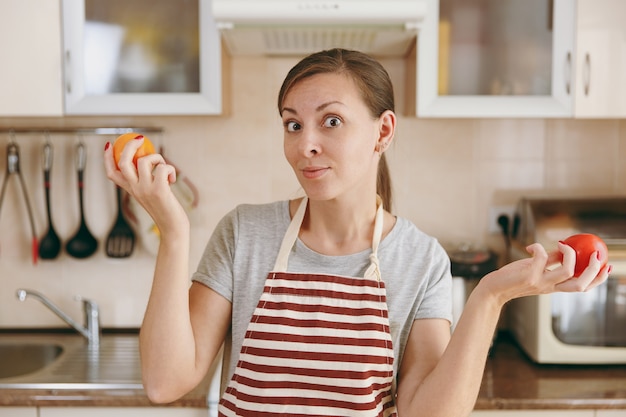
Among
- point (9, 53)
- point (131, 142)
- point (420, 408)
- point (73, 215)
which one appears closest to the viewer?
point (131, 142)

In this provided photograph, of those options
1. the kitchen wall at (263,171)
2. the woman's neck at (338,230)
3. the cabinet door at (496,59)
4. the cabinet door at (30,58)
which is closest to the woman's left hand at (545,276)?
the woman's neck at (338,230)

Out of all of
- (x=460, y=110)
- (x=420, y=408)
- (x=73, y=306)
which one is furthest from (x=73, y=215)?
(x=420, y=408)

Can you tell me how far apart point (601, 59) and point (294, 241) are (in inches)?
44.1

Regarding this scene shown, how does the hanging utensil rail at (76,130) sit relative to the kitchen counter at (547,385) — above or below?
above

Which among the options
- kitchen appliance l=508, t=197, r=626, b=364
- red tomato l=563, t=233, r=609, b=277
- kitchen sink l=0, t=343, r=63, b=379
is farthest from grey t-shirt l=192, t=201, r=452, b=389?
kitchen sink l=0, t=343, r=63, b=379

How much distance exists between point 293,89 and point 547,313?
1132mm

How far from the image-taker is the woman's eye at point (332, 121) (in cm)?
106

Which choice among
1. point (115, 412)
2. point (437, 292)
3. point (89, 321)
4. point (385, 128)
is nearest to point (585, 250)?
point (437, 292)

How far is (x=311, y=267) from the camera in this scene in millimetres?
1163

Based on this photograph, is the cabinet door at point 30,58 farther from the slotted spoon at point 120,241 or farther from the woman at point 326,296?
the woman at point 326,296

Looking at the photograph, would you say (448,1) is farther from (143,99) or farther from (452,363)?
(452,363)

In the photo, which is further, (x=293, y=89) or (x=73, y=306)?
(x=73, y=306)

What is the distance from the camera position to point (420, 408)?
1039 mm

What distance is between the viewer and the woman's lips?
1.05 meters
